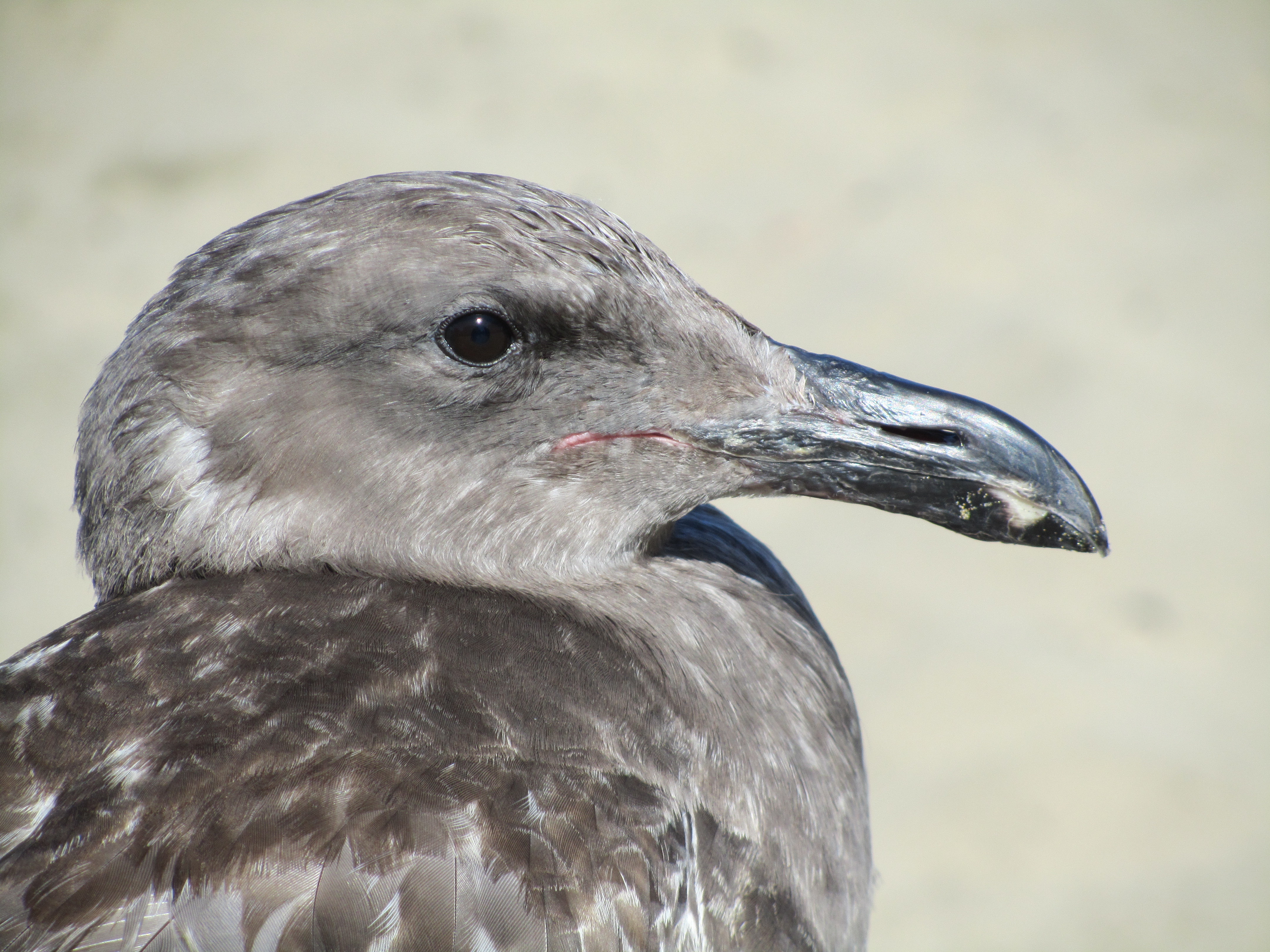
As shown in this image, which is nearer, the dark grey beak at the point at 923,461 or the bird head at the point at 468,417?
the bird head at the point at 468,417

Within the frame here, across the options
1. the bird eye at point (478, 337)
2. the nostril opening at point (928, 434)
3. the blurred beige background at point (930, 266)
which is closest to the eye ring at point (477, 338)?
the bird eye at point (478, 337)

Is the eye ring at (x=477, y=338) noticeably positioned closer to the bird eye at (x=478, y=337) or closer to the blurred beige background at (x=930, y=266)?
the bird eye at (x=478, y=337)

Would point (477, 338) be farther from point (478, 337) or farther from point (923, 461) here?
point (923, 461)

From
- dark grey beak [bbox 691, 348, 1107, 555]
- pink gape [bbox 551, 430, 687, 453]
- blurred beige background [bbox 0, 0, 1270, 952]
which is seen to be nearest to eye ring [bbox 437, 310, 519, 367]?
pink gape [bbox 551, 430, 687, 453]

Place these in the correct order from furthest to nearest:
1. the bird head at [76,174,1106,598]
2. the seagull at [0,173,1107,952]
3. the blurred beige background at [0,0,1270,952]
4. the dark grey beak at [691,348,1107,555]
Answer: the blurred beige background at [0,0,1270,952] < the dark grey beak at [691,348,1107,555] < the bird head at [76,174,1106,598] < the seagull at [0,173,1107,952]

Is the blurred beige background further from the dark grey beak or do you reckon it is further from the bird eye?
the bird eye

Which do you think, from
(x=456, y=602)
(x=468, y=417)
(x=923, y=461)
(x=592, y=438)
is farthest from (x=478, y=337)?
(x=923, y=461)
